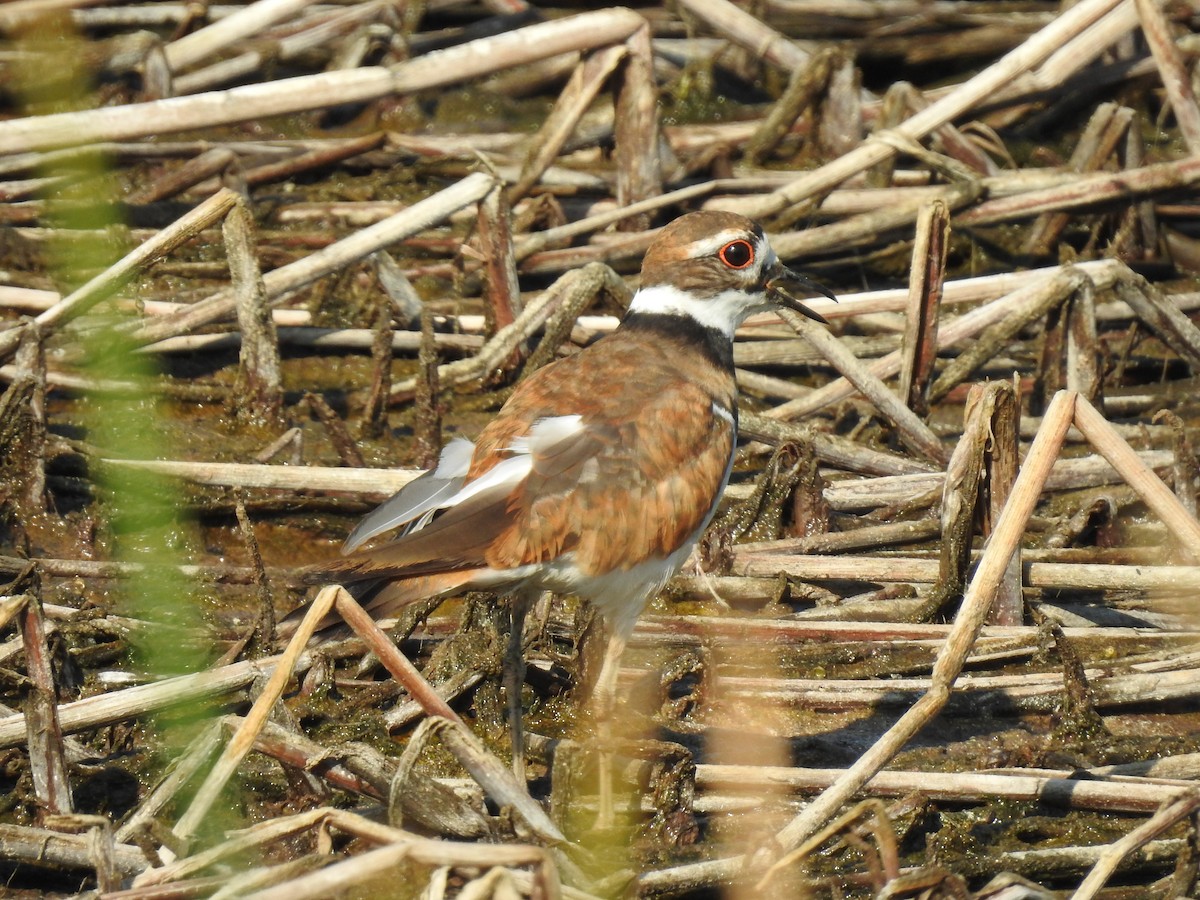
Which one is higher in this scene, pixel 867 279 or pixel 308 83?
pixel 308 83

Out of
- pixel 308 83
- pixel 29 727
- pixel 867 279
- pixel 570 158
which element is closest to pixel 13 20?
pixel 308 83

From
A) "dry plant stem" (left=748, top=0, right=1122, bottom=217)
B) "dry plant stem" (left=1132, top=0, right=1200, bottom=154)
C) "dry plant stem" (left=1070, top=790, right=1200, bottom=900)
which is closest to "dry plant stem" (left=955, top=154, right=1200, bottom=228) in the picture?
"dry plant stem" (left=1132, top=0, right=1200, bottom=154)

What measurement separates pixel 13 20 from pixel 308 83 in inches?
98.5

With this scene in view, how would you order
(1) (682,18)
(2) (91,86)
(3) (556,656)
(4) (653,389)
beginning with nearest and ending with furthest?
1. (4) (653,389)
2. (3) (556,656)
3. (2) (91,86)
4. (1) (682,18)

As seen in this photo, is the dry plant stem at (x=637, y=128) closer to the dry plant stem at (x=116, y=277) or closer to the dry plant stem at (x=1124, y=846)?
the dry plant stem at (x=116, y=277)

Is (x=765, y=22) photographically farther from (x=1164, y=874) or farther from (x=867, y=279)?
(x=1164, y=874)

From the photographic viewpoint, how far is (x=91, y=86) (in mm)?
8562

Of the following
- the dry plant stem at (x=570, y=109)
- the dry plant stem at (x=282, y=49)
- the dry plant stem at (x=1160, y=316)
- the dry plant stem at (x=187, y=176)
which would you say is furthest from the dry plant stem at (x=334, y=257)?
the dry plant stem at (x=1160, y=316)

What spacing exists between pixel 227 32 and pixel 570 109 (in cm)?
206

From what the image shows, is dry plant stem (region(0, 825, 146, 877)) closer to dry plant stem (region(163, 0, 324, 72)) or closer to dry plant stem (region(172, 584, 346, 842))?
dry plant stem (region(172, 584, 346, 842))

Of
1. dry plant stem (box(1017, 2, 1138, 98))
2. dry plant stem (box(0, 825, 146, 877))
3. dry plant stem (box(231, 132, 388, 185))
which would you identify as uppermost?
dry plant stem (box(1017, 2, 1138, 98))

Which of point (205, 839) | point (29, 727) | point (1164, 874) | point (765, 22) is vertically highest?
point (765, 22)

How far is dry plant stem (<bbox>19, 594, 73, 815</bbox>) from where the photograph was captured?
13.8 feet

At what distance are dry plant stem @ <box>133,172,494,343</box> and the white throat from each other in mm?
1309
